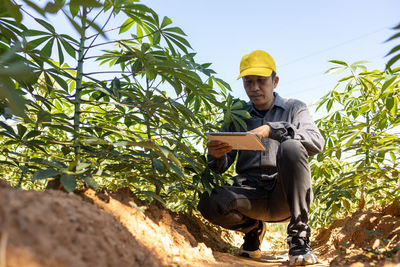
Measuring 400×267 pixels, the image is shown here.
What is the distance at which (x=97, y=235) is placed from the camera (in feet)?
3.59

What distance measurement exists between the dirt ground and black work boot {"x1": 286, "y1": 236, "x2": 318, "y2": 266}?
0.16m

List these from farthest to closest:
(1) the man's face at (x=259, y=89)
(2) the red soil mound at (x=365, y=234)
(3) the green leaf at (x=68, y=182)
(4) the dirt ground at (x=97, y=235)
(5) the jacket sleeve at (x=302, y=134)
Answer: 1. (1) the man's face at (x=259, y=89)
2. (5) the jacket sleeve at (x=302, y=134)
3. (2) the red soil mound at (x=365, y=234)
4. (3) the green leaf at (x=68, y=182)
5. (4) the dirt ground at (x=97, y=235)

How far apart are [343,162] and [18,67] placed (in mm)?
3225

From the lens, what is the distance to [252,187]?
8.02 feet

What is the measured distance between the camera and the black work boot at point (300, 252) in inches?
71.9

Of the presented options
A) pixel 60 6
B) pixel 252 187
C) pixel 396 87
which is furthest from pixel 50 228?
pixel 396 87

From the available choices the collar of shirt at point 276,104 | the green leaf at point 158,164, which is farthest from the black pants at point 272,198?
the green leaf at point 158,164

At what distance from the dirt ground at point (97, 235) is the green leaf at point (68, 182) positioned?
0.10 feet

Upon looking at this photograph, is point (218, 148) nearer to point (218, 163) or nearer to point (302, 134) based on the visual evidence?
point (218, 163)

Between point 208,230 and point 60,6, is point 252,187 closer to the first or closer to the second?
point 208,230

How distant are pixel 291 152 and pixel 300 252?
0.56m

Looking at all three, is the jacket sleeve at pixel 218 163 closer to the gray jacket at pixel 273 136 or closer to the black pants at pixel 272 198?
the gray jacket at pixel 273 136

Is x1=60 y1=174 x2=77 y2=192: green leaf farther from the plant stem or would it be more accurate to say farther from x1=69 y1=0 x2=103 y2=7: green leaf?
x1=69 y1=0 x2=103 y2=7: green leaf

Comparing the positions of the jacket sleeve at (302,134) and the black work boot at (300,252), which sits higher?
the jacket sleeve at (302,134)
